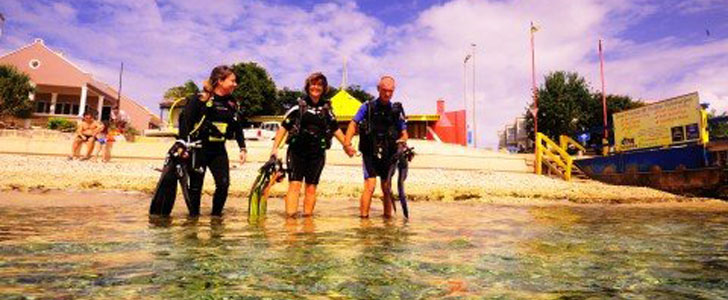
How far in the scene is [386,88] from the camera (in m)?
6.29

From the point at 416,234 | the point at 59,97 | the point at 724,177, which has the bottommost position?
the point at 416,234

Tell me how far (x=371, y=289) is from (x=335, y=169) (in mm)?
17375

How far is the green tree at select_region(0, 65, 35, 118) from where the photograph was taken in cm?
3703

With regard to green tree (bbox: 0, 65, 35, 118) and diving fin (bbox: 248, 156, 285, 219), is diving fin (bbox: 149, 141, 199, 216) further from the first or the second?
green tree (bbox: 0, 65, 35, 118)

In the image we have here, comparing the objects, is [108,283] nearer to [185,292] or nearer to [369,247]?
[185,292]

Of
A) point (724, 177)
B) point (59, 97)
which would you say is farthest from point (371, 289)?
point (59, 97)

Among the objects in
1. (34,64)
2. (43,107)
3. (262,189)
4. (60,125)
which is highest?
(34,64)

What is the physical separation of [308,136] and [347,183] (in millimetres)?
8648

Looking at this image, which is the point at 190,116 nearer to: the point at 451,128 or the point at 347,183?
the point at 347,183

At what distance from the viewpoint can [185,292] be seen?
5.45 ft

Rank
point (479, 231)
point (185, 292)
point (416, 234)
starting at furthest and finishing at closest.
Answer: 1. point (479, 231)
2. point (416, 234)
3. point (185, 292)

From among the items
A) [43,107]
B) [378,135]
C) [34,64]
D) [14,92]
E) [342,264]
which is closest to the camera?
[342,264]

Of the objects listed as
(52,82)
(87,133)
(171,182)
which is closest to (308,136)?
(171,182)

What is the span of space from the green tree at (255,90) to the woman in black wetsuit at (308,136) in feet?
148
